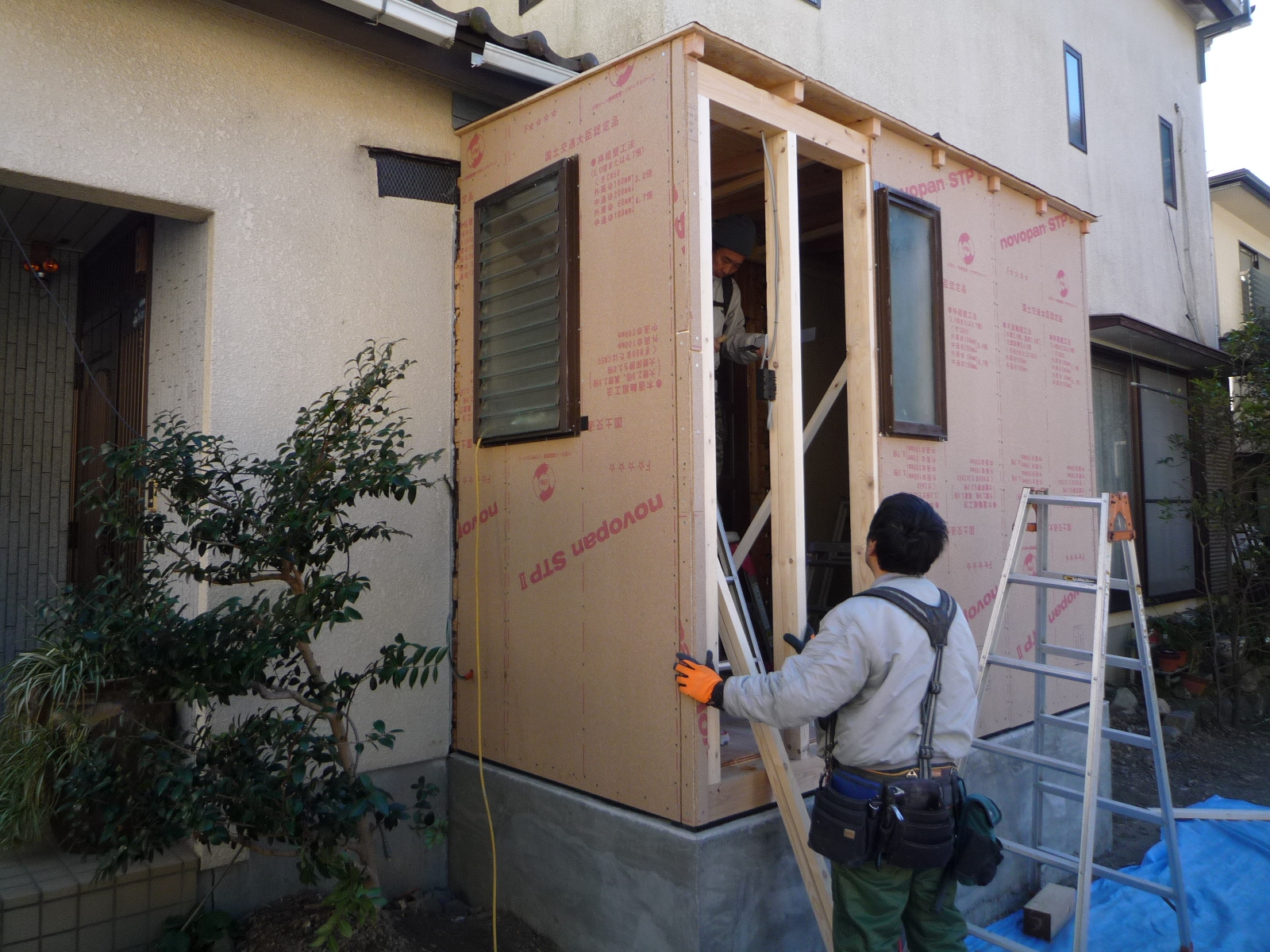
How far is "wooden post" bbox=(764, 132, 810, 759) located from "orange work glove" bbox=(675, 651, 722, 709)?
55cm

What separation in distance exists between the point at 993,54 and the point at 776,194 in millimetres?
5764

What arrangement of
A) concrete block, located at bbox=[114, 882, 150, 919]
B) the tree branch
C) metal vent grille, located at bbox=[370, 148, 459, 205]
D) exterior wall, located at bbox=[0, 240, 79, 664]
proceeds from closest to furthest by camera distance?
the tree branch < concrete block, located at bbox=[114, 882, 150, 919] < metal vent grille, located at bbox=[370, 148, 459, 205] < exterior wall, located at bbox=[0, 240, 79, 664]

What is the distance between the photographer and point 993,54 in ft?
26.2

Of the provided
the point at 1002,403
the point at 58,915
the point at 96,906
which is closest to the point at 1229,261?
the point at 1002,403

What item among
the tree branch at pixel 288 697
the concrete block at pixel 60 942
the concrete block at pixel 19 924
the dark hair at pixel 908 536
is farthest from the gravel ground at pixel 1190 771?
the concrete block at pixel 19 924

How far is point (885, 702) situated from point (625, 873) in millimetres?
1211

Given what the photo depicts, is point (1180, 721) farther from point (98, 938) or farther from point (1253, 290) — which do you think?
point (1253, 290)

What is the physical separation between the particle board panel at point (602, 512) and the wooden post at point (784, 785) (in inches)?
8.4

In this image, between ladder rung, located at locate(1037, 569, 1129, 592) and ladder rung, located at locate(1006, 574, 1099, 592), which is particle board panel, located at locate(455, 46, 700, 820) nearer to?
ladder rung, located at locate(1006, 574, 1099, 592)

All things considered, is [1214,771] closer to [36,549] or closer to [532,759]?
[532,759]

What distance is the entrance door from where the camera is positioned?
14.0ft

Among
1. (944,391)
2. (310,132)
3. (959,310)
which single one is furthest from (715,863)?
(310,132)

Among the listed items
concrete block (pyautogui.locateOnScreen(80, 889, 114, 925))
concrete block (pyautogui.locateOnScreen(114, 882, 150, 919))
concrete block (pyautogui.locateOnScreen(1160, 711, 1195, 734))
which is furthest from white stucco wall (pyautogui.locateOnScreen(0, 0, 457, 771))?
concrete block (pyautogui.locateOnScreen(1160, 711, 1195, 734))

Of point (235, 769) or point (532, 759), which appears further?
point (532, 759)
